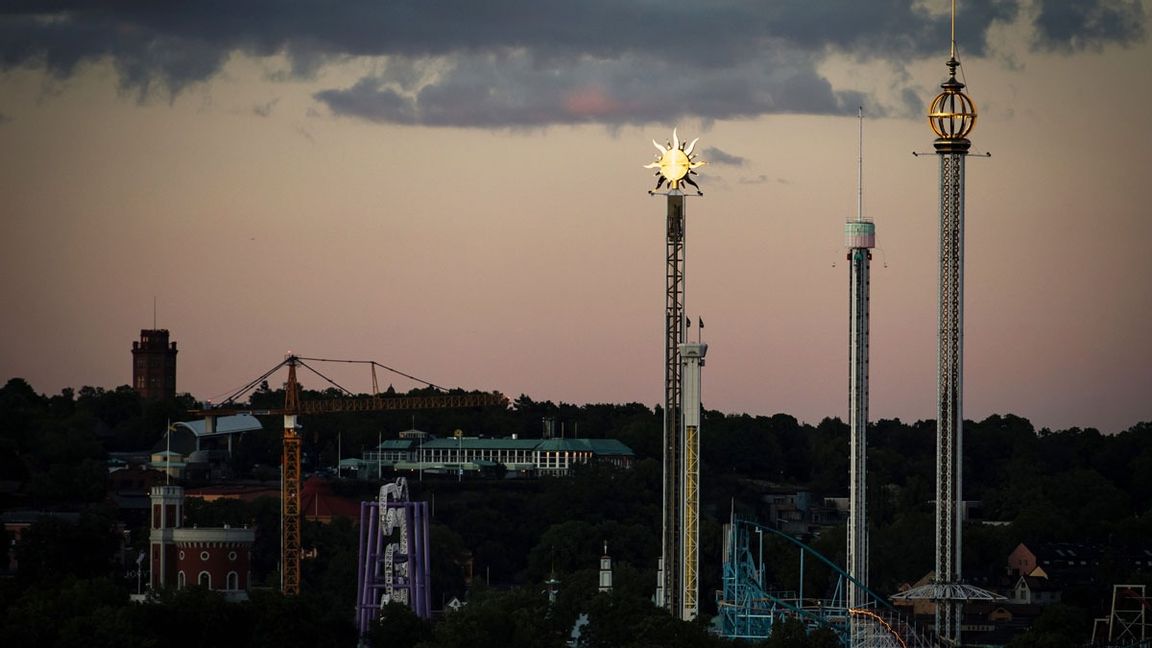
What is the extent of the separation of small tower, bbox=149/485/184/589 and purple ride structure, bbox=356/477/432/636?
34.9 feet

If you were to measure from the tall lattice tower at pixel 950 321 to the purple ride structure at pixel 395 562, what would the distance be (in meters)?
34.6

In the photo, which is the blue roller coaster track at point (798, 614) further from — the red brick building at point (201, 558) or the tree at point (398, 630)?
the red brick building at point (201, 558)

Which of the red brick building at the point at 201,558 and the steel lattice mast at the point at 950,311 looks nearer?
the steel lattice mast at the point at 950,311

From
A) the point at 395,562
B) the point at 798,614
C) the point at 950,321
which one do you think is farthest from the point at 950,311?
the point at 395,562

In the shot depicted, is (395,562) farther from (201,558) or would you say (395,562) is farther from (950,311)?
(950,311)

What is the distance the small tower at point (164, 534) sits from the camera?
183 meters

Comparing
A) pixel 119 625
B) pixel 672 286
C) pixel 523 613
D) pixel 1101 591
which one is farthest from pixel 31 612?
pixel 1101 591

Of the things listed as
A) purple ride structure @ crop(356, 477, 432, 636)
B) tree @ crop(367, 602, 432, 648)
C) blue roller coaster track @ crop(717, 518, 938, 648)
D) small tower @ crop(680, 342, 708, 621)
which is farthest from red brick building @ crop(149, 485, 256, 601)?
small tower @ crop(680, 342, 708, 621)

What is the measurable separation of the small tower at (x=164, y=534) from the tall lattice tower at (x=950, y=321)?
48528 millimetres

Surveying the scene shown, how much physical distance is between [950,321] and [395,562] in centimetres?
4328

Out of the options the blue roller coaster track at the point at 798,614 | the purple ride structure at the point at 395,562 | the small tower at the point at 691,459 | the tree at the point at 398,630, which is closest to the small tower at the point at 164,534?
the purple ride structure at the point at 395,562

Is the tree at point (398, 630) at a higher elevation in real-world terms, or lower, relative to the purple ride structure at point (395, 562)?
lower

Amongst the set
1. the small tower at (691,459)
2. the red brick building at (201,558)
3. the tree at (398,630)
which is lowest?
the tree at (398,630)

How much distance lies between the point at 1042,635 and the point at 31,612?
4829 centimetres
